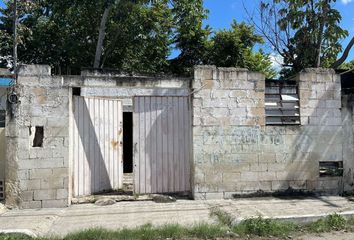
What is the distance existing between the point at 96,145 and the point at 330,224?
17.4 ft

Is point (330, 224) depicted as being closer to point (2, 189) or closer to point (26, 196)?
point (26, 196)

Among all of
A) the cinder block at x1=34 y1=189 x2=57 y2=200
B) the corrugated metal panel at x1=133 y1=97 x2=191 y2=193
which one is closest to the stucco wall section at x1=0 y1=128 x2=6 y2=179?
the cinder block at x1=34 y1=189 x2=57 y2=200

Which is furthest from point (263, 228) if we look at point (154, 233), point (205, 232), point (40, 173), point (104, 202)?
point (40, 173)

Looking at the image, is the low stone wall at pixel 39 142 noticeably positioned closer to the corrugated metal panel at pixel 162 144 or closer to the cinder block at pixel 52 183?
the cinder block at pixel 52 183

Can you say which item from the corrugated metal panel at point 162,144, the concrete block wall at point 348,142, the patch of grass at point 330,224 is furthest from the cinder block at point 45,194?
the concrete block wall at point 348,142

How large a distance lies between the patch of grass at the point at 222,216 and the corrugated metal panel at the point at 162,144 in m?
1.56

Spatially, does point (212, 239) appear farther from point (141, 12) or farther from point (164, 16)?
point (164, 16)

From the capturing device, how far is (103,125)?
8.79 meters

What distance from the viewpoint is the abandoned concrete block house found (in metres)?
7.57

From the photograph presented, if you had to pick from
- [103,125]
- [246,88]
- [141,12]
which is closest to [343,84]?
[246,88]

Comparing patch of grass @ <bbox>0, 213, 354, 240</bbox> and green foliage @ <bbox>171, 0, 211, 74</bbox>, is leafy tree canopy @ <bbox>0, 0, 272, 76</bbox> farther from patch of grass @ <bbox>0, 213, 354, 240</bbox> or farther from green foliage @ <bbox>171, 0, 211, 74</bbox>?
patch of grass @ <bbox>0, 213, 354, 240</bbox>

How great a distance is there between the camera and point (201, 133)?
318 inches

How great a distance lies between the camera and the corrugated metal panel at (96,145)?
8.17m

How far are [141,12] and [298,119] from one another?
11801mm
